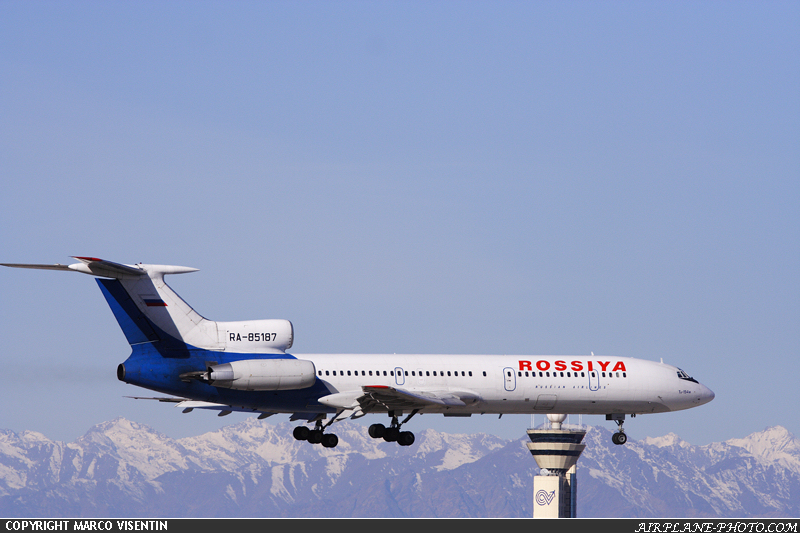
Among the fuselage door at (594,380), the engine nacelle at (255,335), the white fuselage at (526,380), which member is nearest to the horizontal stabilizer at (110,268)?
the engine nacelle at (255,335)

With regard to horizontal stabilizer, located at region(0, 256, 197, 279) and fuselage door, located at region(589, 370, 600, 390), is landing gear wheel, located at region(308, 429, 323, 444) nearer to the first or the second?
horizontal stabilizer, located at region(0, 256, 197, 279)

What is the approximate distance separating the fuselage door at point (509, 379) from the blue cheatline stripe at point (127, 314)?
1439 cm

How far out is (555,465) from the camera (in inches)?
5315

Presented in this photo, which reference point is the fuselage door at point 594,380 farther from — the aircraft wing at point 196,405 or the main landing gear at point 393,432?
the aircraft wing at point 196,405

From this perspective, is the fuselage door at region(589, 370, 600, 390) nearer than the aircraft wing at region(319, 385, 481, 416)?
No

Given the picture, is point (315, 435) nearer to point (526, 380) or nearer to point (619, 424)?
point (526, 380)

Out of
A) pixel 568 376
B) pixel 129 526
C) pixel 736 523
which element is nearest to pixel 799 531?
Result: pixel 736 523

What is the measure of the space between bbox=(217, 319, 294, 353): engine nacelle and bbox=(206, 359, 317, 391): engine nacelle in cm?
80

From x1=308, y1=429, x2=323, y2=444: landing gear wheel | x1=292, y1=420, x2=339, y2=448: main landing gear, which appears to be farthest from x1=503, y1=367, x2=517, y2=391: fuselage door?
x1=308, y1=429, x2=323, y2=444: landing gear wheel

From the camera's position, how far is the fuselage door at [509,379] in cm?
4984

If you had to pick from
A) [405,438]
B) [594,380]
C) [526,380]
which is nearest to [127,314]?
[405,438]

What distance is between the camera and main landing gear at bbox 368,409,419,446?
48.3m

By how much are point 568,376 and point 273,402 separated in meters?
12.8

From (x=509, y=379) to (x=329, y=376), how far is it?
771cm
